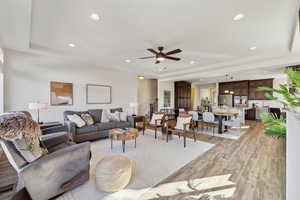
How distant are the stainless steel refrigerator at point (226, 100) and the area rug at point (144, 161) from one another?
21.5 ft

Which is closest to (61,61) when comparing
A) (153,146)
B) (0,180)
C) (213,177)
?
(0,180)

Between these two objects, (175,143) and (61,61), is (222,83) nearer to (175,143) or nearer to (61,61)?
(175,143)

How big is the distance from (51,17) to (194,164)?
3881 mm

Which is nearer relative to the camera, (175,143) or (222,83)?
(175,143)

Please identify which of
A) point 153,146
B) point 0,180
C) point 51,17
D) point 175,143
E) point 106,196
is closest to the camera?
point 106,196

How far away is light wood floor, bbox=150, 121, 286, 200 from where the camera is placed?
1854 mm

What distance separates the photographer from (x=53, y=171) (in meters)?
1.60

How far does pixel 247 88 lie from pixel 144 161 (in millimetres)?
8833

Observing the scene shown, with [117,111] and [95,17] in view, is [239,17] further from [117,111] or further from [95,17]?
[117,111]

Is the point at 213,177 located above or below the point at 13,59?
below

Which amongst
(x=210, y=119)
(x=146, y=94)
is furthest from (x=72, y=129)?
(x=146, y=94)

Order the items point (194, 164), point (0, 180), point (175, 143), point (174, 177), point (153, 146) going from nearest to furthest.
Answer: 1. point (0, 180)
2. point (174, 177)
3. point (194, 164)
4. point (153, 146)
5. point (175, 143)

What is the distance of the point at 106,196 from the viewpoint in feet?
5.87

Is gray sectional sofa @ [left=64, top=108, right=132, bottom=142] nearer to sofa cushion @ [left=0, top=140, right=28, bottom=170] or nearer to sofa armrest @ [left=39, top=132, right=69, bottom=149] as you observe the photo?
sofa armrest @ [left=39, top=132, right=69, bottom=149]
